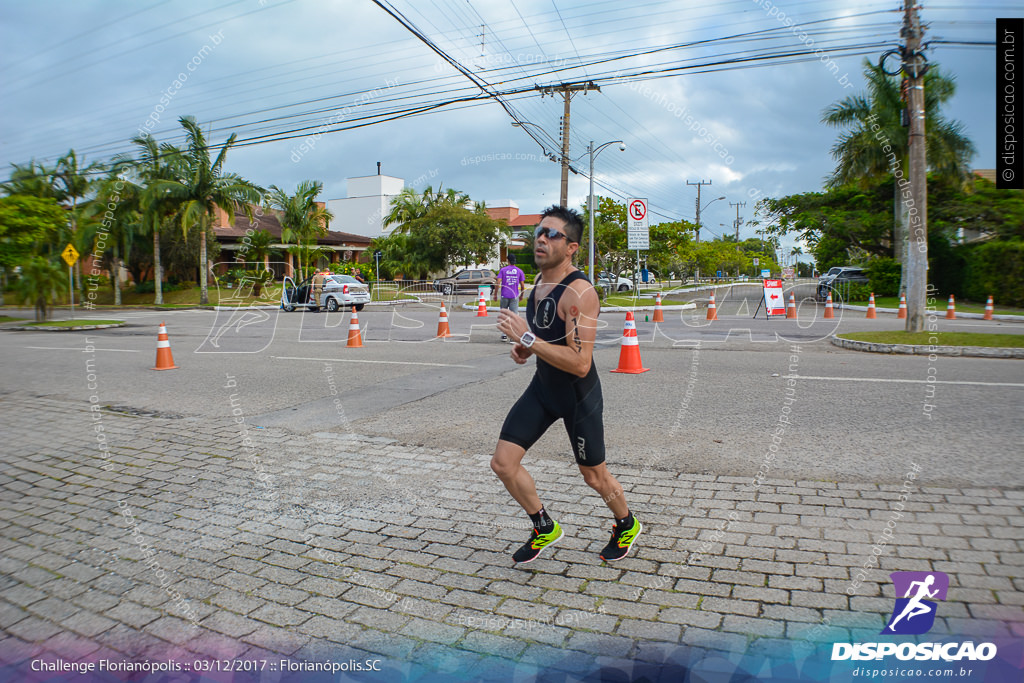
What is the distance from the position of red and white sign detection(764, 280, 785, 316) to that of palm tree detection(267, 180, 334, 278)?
27.7 metres

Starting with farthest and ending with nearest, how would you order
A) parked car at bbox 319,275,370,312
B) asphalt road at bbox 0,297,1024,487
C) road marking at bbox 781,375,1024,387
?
parked car at bbox 319,275,370,312
road marking at bbox 781,375,1024,387
asphalt road at bbox 0,297,1024,487

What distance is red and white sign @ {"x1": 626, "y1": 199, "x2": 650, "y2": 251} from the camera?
24328 mm

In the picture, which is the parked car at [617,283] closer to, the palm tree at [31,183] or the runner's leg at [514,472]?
the palm tree at [31,183]

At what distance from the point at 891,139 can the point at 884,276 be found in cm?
692

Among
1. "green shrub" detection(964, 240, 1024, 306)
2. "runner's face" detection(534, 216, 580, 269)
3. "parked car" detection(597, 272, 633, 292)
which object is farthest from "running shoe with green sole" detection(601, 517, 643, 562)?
"parked car" detection(597, 272, 633, 292)

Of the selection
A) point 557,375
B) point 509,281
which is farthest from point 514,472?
point 509,281

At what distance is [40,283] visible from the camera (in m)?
21.7

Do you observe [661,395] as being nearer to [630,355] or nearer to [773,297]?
[630,355]

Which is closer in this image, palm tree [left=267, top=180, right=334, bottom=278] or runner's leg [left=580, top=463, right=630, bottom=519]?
runner's leg [left=580, top=463, right=630, bottom=519]

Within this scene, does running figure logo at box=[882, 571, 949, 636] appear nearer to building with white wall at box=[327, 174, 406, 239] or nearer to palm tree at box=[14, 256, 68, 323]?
palm tree at box=[14, 256, 68, 323]

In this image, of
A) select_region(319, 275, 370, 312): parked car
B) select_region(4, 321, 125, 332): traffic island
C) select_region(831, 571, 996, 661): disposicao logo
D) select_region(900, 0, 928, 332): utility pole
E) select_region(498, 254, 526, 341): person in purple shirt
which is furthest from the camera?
select_region(319, 275, 370, 312): parked car

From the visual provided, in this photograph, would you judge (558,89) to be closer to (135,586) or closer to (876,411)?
(876,411)

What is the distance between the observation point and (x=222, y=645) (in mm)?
2793

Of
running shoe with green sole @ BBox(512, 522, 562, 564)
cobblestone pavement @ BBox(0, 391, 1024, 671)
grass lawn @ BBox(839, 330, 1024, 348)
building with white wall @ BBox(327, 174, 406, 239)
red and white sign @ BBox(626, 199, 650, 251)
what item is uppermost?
building with white wall @ BBox(327, 174, 406, 239)
